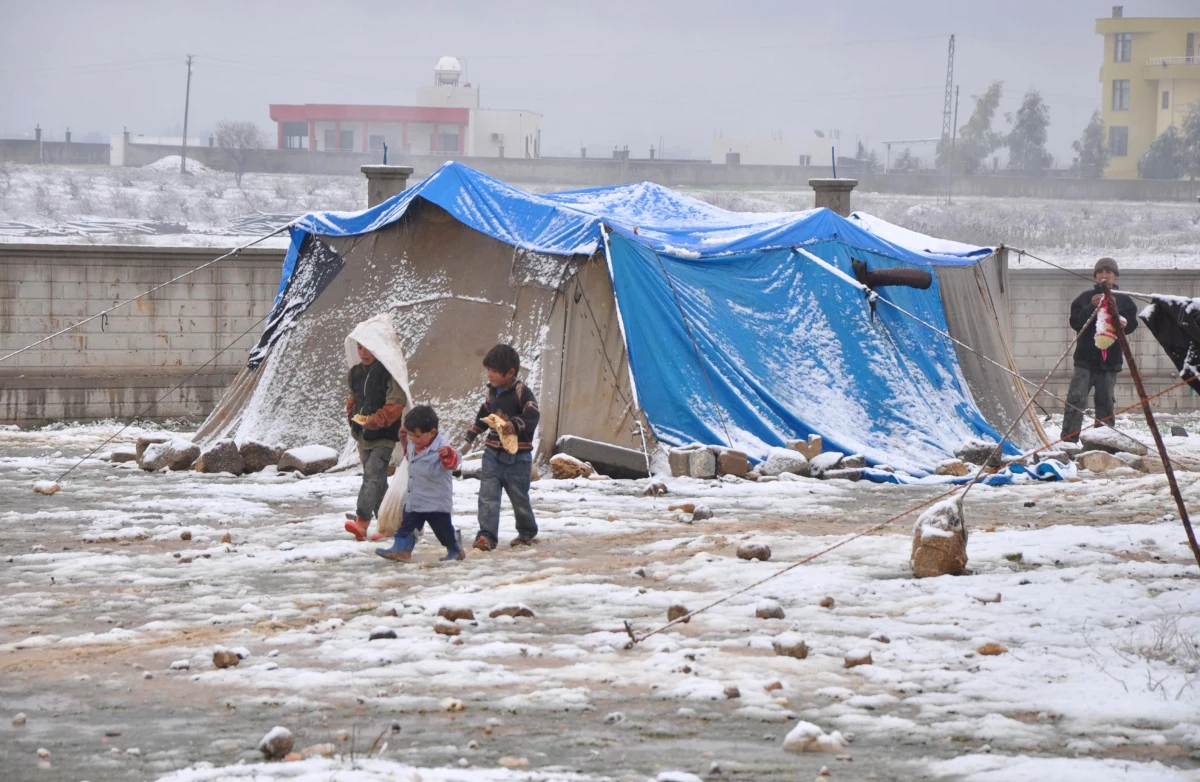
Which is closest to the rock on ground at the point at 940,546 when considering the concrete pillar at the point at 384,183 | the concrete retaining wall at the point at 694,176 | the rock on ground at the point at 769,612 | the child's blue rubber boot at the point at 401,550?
the rock on ground at the point at 769,612

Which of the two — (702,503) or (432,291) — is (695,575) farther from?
(432,291)

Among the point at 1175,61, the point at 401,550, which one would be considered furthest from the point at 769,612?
the point at 1175,61

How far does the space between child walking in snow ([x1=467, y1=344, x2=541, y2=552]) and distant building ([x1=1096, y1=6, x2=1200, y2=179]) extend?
4958 cm

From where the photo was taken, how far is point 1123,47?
53250 millimetres

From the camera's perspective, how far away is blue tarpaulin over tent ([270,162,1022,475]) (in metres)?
11.5

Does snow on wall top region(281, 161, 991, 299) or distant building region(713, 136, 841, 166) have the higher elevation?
distant building region(713, 136, 841, 166)

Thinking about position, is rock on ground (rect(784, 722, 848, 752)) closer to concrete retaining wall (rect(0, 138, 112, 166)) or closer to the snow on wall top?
the snow on wall top

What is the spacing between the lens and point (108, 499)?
32.6 feet

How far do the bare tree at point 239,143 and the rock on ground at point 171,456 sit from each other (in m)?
33.0

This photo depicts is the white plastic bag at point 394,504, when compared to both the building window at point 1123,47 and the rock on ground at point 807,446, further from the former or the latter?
the building window at point 1123,47

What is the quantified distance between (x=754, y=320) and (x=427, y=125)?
161ft

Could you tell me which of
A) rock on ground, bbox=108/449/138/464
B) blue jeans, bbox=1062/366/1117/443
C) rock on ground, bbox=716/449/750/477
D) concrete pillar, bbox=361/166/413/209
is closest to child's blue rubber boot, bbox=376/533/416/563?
rock on ground, bbox=716/449/750/477

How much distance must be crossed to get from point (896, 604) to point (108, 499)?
19.8ft

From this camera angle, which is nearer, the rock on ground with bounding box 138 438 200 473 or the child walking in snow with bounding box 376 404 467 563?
the child walking in snow with bounding box 376 404 467 563
